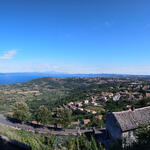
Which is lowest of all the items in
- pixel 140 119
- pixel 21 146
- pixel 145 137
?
pixel 140 119

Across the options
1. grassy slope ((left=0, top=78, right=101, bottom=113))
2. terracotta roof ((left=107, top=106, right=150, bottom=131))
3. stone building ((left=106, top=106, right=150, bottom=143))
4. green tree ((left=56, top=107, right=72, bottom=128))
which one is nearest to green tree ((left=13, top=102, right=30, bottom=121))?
green tree ((left=56, top=107, right=72, bottom=128))

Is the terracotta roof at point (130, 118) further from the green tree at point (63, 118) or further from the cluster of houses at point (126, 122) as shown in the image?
the green tree at point (63, 118)

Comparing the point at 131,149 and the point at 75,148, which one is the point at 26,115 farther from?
the point at 131,149

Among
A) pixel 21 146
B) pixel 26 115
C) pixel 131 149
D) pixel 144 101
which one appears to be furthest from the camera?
pixel 144 101

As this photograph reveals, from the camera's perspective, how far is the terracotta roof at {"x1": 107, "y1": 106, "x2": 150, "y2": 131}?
53.1 ft

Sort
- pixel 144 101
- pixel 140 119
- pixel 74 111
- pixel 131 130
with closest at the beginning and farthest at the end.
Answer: pixel 131 130 → pixel 140 119 → pixel 144 101 → pixel 74 111

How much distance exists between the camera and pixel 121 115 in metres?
17.5

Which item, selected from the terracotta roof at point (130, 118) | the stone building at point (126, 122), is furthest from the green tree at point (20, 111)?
the terracotta roof at point (130, 118)

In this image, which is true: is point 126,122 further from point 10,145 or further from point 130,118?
point 10,145

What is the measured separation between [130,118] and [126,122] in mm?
1096

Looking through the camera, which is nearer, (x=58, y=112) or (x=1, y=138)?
(x=1, y=138)

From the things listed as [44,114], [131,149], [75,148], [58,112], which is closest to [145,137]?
[131,149]

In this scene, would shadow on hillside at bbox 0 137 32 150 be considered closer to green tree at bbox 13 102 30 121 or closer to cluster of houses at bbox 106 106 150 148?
cluster of houses at bbox 106 106 150 148

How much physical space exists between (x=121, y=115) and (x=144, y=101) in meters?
21.2
